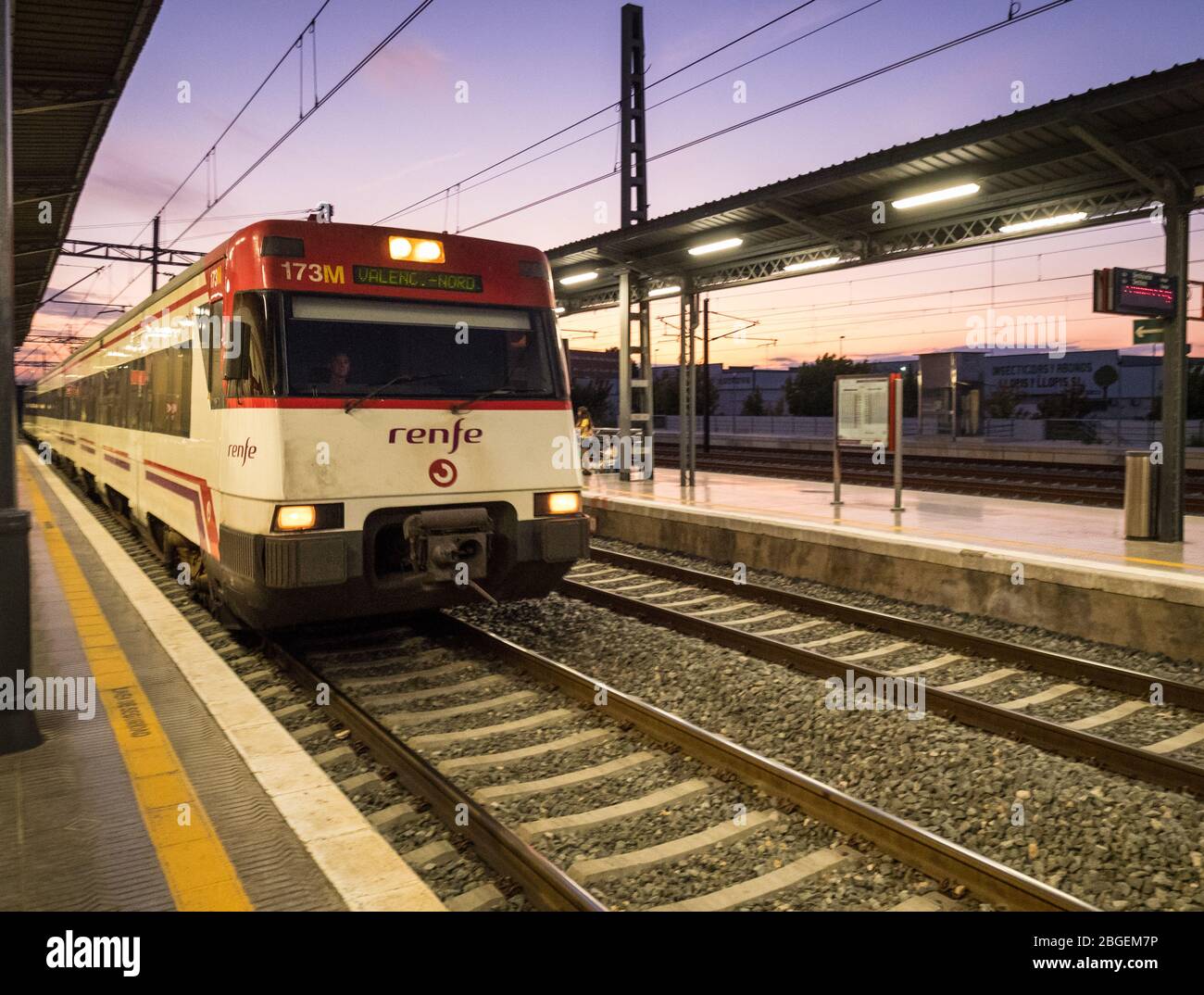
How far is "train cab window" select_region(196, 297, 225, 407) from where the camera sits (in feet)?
21.8

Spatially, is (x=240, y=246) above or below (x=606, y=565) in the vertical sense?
above

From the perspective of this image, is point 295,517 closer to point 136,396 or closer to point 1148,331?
point 136,396

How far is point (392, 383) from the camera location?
255 inches

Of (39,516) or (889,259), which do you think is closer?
(889,259)

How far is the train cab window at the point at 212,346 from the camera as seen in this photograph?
664 cm

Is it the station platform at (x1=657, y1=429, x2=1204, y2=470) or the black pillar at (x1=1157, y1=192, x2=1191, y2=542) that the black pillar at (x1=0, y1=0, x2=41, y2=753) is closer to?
the black pillar at (x1=1157, y1=192, x2=1191, y2=542)

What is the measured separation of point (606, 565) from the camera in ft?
38.8

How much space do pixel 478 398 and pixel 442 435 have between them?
41cm

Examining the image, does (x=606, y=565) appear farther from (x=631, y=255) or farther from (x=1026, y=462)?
(x=1026, y=462)

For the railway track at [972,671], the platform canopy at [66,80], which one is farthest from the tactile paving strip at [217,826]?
the platform canopy at [66,80]

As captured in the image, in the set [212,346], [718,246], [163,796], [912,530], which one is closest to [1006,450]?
[718,246]

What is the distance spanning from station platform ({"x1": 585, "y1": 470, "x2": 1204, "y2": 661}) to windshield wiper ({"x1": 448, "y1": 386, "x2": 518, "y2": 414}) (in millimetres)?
4959

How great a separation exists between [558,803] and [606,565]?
7209mm
